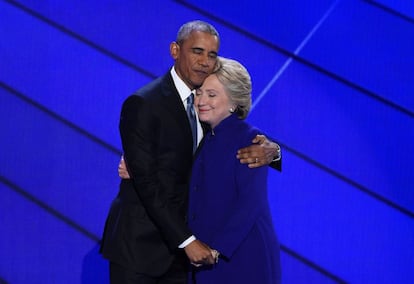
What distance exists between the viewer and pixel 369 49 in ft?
14.5

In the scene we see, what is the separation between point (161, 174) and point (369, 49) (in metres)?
2.20

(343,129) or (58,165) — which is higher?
(343,129)

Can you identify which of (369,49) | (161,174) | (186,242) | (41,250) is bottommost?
(41,250)

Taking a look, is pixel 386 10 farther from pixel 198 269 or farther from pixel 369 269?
pixel 198 269

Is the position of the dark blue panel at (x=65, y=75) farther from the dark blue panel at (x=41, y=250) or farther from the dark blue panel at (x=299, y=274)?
the dark blue panel at (x=299, y=274)

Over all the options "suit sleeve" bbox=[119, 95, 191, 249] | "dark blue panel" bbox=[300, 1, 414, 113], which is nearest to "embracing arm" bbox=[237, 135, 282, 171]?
"suit sleeve" bbox=[119, 95, 191, 249]

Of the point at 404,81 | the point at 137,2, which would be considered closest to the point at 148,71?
the point at 137,2

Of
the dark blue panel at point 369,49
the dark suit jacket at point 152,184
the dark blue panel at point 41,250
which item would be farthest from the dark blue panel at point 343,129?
the dark suit jacket at point 152,184

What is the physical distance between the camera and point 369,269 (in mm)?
3541

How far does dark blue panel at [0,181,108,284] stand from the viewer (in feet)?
11.3

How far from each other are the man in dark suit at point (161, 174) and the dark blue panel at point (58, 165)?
3.33ft

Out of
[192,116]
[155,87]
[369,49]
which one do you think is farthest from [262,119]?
[155,87]

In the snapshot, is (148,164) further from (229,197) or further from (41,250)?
(41,250)

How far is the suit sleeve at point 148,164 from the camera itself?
251 cm
